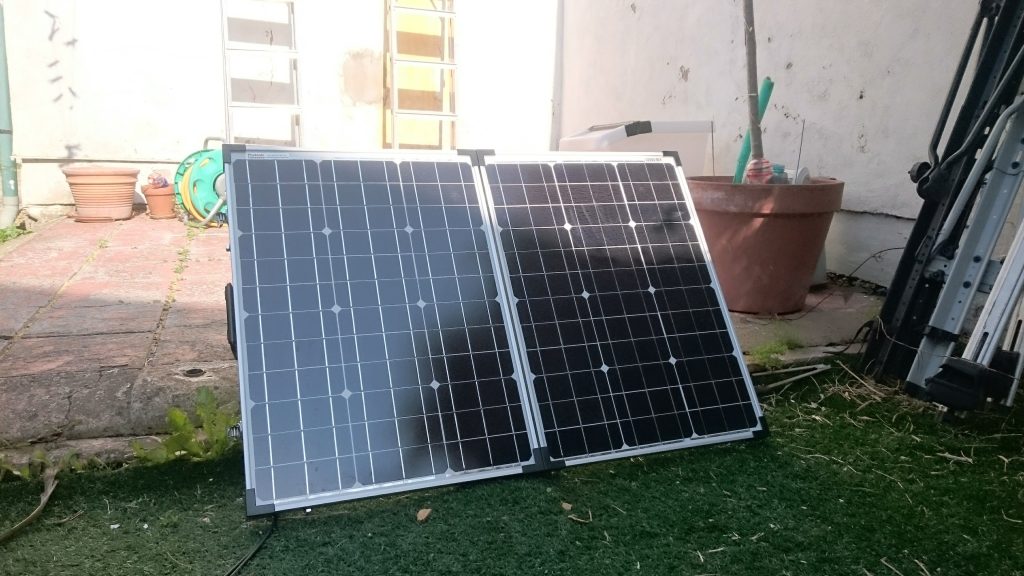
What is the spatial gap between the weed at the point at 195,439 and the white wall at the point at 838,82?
3289 mm

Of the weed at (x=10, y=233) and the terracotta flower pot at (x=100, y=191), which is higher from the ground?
the terracotta flower pot at (x=100, y=191)

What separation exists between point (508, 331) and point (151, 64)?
608 centimetres

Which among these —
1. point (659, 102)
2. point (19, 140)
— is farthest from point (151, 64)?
point (659, 102)

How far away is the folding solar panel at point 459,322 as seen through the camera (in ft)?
5.79

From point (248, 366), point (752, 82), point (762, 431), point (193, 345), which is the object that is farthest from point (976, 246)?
point (193, 345)

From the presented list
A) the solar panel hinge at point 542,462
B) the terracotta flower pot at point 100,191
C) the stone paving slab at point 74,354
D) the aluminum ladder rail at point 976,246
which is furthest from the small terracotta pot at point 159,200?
the aluminum ladder rail at point 976,246

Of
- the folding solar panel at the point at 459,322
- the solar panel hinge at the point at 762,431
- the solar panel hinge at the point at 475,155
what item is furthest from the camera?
the solar panel hinge at the point at 475,155

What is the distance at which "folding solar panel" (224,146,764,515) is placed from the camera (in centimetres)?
176

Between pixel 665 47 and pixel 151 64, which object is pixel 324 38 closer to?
pixel 151 64

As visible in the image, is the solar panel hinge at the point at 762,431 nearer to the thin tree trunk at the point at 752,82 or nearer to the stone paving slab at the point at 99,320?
the thin tree trunk at the point at 752,82

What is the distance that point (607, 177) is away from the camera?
93.3 inches

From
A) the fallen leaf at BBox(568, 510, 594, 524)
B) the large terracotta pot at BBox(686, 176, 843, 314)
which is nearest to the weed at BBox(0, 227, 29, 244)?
the large terracotta pot at BBox(686, 176, 843, 314)

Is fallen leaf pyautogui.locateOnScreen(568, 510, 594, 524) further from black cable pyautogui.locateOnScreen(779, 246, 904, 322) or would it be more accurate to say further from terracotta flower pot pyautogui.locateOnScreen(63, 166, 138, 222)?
terracotta flower pot pyautogui.locateOnScreen(63, 166, 138, 222)

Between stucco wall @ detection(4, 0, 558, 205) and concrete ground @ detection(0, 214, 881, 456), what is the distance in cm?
175
